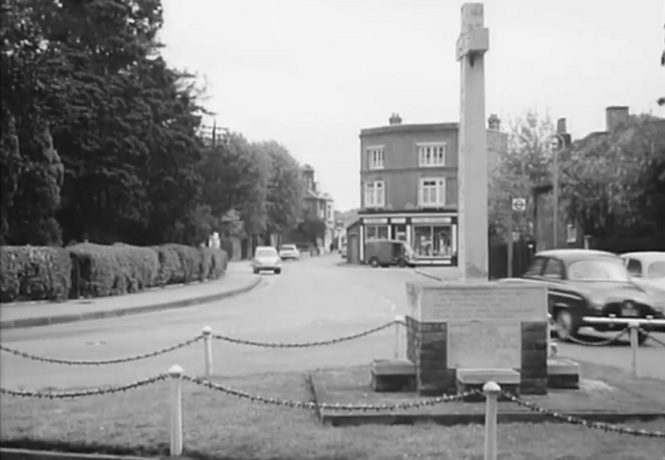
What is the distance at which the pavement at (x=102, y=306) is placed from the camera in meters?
21.7

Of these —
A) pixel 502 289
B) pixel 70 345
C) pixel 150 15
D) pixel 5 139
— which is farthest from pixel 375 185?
pixel 502 289

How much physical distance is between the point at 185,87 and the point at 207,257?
331 inches

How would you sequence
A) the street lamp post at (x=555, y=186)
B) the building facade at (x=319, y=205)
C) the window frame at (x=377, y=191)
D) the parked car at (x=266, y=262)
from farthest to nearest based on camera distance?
the building facade at (x=319, y=205) < the window frame at (x=377, y=191) < the parked car at (x=266, y=262) < the street lamp post at (x=555, y=186)

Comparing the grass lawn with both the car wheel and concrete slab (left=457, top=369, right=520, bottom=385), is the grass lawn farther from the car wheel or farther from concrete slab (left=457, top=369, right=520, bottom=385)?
the car wheel

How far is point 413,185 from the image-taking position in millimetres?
72250

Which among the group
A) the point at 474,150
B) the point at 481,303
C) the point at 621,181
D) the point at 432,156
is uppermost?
the point at 432,156

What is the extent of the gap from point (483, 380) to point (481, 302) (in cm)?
96

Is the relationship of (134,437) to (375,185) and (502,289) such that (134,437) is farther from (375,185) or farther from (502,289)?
(375,185)

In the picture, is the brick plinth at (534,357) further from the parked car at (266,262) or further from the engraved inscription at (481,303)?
the parked car at (266,262)

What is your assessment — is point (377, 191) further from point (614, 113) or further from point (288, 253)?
point (614, 113)

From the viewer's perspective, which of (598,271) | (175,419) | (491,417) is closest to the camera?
(491,417)

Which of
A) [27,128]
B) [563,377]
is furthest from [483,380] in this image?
[27,128]

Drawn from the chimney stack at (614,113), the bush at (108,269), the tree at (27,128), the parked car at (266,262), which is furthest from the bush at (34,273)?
the chimney stack at (614,113)

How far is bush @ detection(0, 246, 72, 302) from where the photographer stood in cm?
2461
